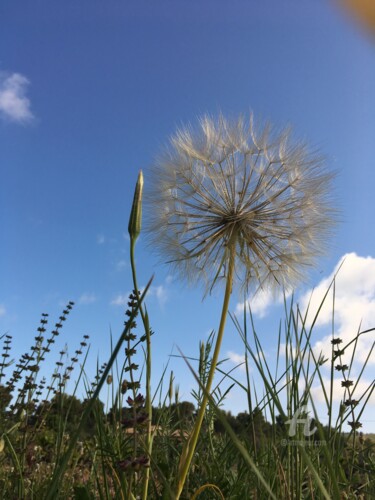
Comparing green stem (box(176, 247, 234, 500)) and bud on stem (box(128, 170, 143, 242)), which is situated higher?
bud on stem (box(128, 170, 143, 242))

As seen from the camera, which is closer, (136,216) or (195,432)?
(136,216)

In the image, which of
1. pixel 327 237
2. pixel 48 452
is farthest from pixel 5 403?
pixel 327 237

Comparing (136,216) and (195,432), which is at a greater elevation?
(136,216)

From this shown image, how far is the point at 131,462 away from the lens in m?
1.49

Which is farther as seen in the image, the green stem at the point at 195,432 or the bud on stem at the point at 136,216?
the green stem at the point at 195,432

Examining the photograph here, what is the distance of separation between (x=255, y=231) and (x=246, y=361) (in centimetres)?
124

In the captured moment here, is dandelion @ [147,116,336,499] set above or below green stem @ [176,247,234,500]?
above

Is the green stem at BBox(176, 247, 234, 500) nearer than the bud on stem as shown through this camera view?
No

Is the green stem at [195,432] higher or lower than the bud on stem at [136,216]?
lower

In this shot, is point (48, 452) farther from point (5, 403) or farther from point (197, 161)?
point (197, 161)

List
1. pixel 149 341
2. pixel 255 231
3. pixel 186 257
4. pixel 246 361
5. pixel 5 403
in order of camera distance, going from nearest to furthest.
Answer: pixel 149 341 < pixel 246 361 < pixel 255 231 < pixel 186 257 < pixel 5 403

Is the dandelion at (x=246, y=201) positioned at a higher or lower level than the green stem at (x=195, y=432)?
higher

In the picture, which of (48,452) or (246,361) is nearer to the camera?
(246,361)

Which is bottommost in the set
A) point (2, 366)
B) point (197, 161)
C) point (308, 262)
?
point (2, 366)
